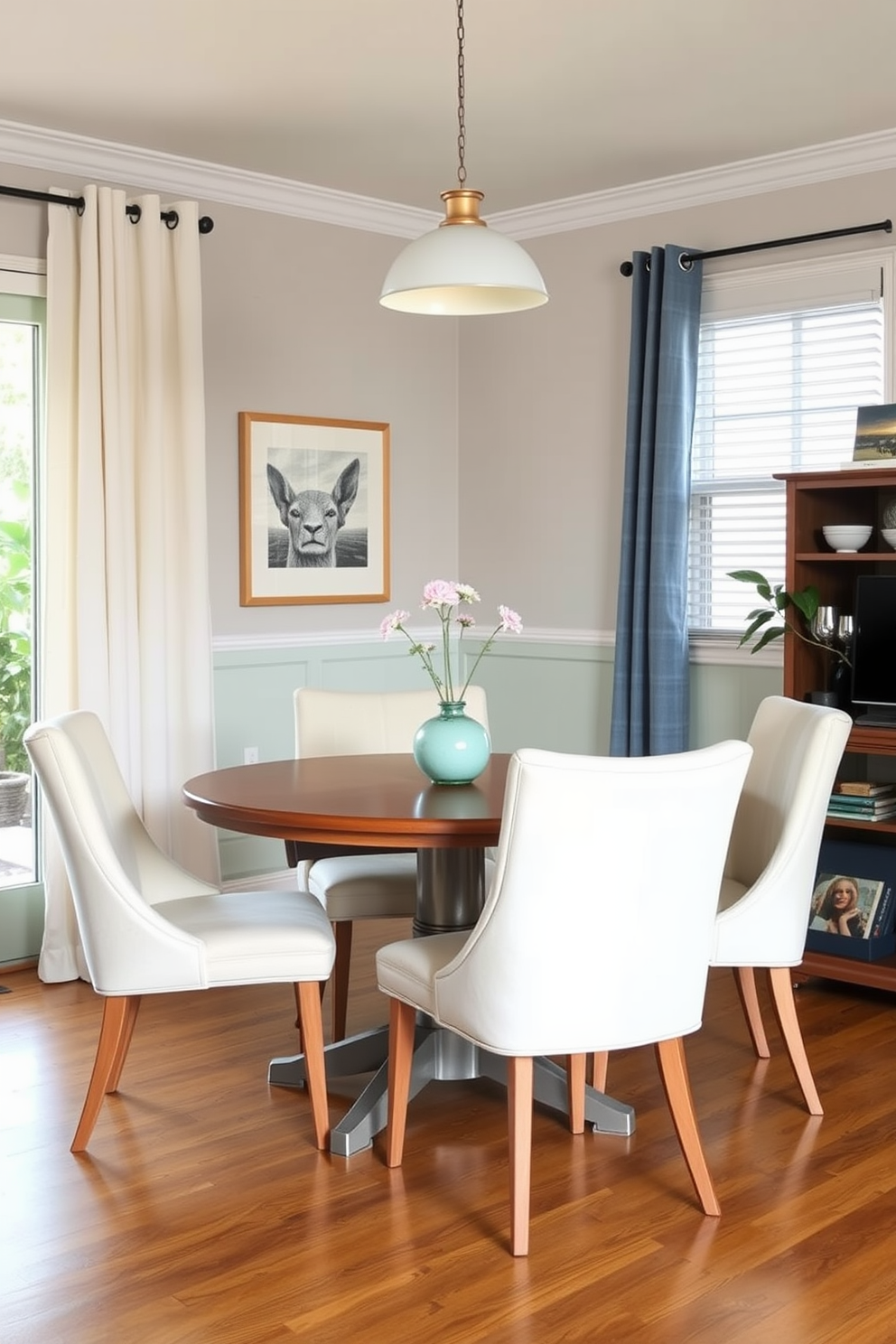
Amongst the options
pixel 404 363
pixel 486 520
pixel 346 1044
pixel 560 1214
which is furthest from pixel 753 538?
pixel 560 1214

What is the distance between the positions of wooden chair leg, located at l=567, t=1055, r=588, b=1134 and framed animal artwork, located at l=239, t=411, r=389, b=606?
8.24 ft

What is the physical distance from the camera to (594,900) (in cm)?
260

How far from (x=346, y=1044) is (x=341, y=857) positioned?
2.11ft

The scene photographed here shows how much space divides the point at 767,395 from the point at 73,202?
7.94 feet

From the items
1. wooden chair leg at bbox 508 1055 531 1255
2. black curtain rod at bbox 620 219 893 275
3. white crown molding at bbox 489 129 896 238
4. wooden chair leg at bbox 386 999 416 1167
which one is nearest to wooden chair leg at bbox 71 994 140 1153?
wooden chair leg at bbox 386 999 416 1167

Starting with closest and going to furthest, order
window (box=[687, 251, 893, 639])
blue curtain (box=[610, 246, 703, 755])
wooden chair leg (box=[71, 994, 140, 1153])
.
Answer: wooden chair leg (box=[71, 994, 140, 1153])
window (box=[687, 251, 893, 639])
blue curtain (box=[610, 246, 703, 755])

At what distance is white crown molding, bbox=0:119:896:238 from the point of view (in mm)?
4559

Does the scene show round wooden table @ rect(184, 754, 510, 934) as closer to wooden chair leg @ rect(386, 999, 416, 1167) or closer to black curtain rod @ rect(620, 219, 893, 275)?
wooden chair leg @ rect(386, 999, 416, 1167)

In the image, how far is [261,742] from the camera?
532 cm

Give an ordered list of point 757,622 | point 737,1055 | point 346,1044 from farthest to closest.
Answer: point 757,622 < point 737,1055 < point 346,1044

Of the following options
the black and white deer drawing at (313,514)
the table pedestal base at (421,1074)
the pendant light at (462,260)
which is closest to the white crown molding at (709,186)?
the black and white deer drawing at (313,514)

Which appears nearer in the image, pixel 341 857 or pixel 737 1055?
pixel 737 1055

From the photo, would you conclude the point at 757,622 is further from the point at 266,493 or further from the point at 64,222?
the point at 64,222

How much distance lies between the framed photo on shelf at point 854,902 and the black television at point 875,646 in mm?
434
